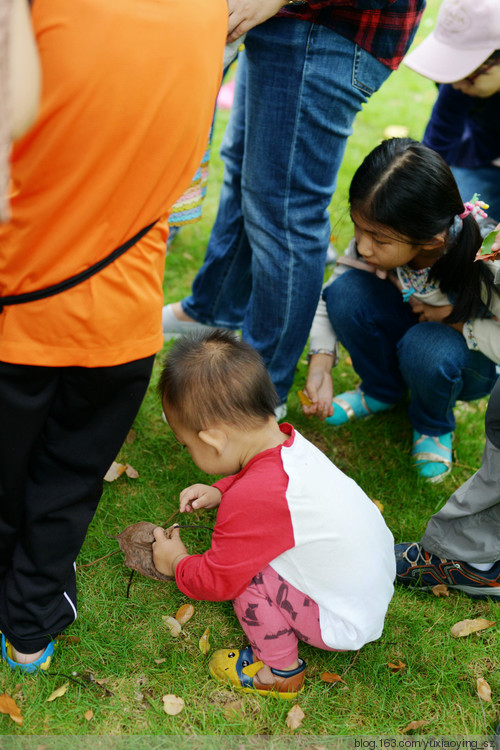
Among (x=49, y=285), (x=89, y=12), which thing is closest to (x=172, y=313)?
(x=49, y=285)

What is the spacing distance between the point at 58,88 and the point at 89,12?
0.42 feet

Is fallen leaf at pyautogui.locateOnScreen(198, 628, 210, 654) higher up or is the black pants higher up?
the black pants

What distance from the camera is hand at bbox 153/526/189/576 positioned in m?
1.91

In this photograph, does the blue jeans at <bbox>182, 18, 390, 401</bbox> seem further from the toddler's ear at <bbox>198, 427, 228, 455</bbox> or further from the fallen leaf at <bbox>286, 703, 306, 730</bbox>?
the fallen leaf at <bbox>286, 703, 306, 730</bbox>

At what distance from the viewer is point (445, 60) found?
8.57ft

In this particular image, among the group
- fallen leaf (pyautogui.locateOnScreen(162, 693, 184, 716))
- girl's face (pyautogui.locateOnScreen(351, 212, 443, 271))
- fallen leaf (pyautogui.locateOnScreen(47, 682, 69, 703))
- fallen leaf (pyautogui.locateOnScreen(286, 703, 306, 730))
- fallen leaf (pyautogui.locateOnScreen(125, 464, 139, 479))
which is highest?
girl's face (pyautogui.locateOnScreen(351, 212, 443, 271))

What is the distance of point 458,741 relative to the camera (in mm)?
1729

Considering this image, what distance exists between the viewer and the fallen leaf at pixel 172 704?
1.72 metres

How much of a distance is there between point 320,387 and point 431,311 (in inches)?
19.0

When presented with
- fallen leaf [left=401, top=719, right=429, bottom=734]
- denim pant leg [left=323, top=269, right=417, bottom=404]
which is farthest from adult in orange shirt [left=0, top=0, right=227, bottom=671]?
denim pant leg [left=323, top=269, right=417, bottom=404]

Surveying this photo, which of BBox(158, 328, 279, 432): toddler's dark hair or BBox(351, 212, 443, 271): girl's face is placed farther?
BBox(351, 212, 443, 271): girl's face

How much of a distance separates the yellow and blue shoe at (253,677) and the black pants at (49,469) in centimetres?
44

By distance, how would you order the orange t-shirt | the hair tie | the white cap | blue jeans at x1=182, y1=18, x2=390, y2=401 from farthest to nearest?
the white cap, the hair tie, blue jeans at x1=182, y1=18, x2=390, y2=401, the orange t-shirt

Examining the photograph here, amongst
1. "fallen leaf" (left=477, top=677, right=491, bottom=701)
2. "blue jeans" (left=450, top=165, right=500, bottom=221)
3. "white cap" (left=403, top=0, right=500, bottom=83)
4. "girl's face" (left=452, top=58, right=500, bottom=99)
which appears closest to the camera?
"fallen leaf" (left=477, top=677, right=491, bottom=701)
